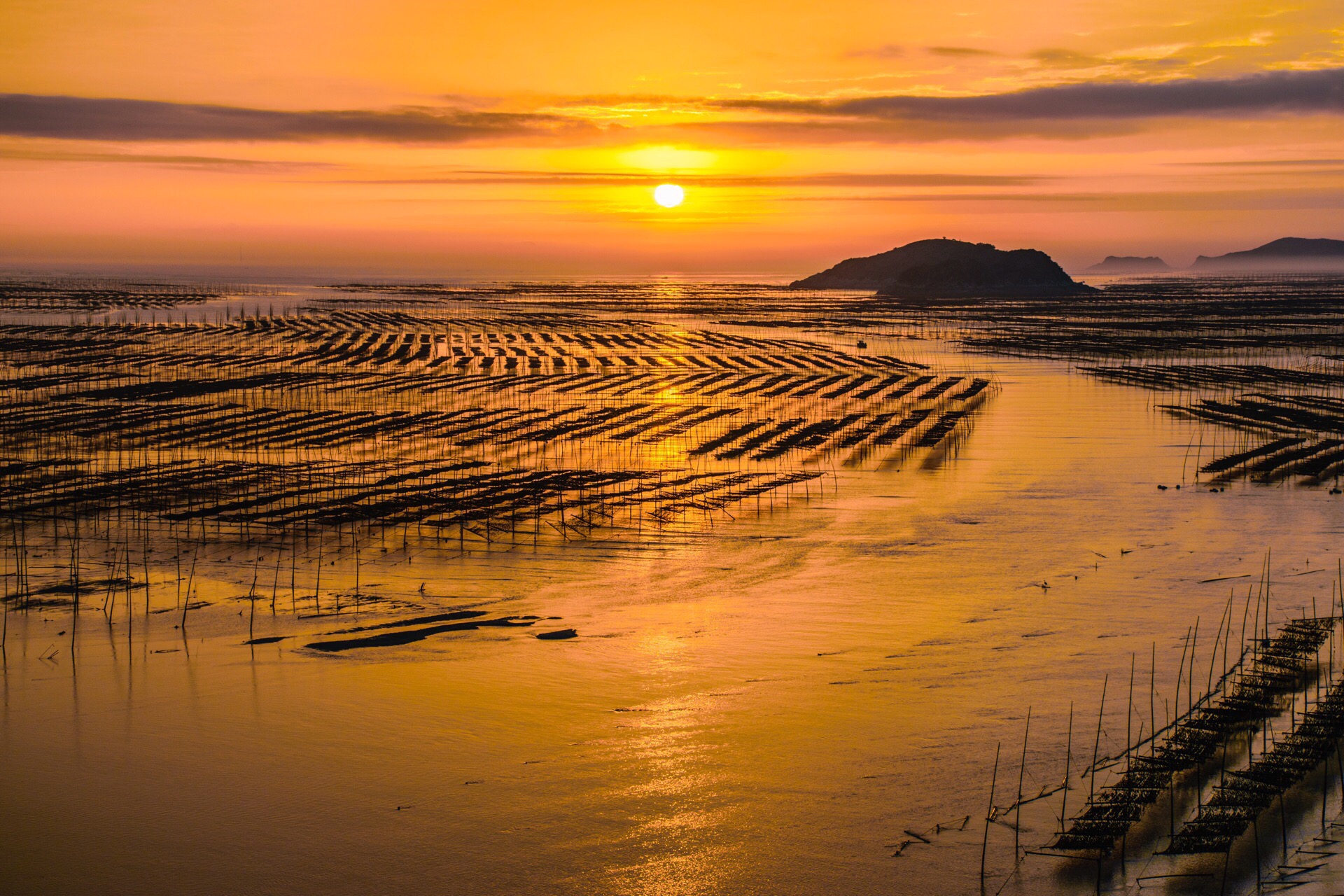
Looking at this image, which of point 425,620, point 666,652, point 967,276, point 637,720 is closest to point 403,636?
point 425,620

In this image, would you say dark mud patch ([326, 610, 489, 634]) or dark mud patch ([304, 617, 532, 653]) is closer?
dark mud patch ([304, 617, 532, 653])

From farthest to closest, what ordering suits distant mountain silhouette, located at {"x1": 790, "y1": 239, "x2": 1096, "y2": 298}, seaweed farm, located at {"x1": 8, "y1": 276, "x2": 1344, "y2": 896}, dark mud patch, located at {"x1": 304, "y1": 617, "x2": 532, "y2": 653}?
distant mountain silhouette, located at {"x1": 790, "y1": 239, "x2": 1096, "y2": 298}
dark mud patch, located at {"x1": 304, "y1": 617, "x2": 532, "y2": 653}
seaweed farm, located at {"x1": 8, "y1": 276, "x2": 1344, "y2": 896}

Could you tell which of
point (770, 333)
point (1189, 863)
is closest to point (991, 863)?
point (1189, 863)

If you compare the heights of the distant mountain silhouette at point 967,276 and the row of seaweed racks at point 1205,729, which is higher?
the distant mountain silhouette at point 967,276

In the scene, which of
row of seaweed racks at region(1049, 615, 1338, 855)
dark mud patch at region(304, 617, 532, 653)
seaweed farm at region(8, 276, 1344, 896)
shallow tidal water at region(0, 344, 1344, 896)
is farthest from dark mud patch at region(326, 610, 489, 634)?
row of seaweed racks at region(1049, 615, 1338, 855)

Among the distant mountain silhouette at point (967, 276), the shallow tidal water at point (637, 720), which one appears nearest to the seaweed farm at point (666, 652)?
the shallow tidal water at point (637, 720)

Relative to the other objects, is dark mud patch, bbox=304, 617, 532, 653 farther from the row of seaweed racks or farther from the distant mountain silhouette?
the distant mountain silhouette

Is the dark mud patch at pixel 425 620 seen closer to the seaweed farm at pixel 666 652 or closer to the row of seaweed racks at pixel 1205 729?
the seaweed farm at pixel 666 652
